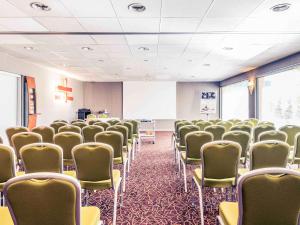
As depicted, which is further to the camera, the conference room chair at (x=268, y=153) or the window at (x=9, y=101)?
the window at (x=9, y=101)

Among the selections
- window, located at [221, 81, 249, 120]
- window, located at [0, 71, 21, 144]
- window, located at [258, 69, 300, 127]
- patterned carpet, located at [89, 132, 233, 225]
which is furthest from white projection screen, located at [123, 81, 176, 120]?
patterned carpet, located at [89, 132, 233, 225]

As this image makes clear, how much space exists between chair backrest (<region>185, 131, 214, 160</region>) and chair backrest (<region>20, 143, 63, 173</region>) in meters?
2.04

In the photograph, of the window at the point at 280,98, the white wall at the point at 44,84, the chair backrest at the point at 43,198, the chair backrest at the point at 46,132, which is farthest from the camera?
the window at the point at 280,98

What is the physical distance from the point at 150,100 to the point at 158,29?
9525 mm

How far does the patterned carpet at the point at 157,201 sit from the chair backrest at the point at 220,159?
0.63 metres

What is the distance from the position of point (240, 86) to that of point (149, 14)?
10.3 metres

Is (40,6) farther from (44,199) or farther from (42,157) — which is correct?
(44,199)

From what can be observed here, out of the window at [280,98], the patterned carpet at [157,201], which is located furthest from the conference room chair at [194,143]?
the window at [280,98]

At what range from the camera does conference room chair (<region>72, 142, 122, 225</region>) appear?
278cm

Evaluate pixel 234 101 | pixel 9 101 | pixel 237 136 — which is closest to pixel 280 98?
pixel 234 101

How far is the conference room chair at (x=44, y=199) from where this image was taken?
4.89 feet

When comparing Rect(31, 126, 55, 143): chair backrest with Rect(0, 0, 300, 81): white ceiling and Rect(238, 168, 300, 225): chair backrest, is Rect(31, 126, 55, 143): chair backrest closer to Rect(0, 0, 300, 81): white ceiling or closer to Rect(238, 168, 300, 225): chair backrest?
Rect(0, 0, 300, 81): white ceiling

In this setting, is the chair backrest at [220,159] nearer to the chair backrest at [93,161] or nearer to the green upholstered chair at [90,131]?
the chair backrest at [93,161]

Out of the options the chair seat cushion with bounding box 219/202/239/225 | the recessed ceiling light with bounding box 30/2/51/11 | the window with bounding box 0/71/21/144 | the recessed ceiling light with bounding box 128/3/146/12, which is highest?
the recessed ceiling light with bounding box 30/2/51/11
